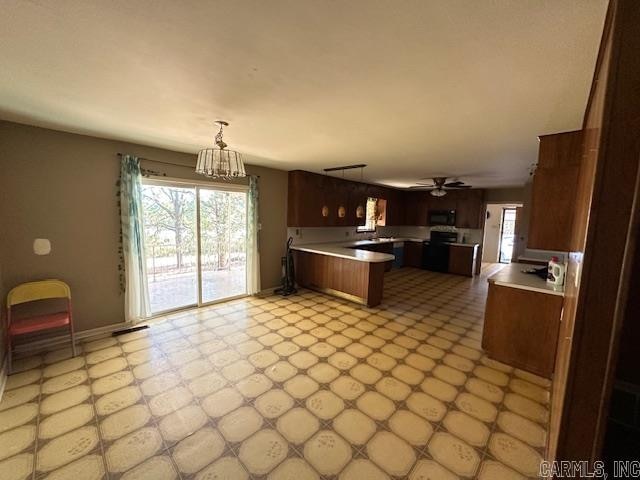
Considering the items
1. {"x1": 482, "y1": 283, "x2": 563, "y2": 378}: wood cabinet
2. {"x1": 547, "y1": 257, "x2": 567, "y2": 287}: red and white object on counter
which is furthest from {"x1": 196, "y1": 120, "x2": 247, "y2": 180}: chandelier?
{"x1": 547, "y1": 257, "x2": 567, "y2": 287}: red and white object on counter

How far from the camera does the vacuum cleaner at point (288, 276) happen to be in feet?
16.2

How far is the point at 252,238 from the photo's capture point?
4.53m

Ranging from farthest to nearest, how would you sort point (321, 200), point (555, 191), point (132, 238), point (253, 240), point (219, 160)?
point (321, 200), point (253, 240), point (132, 238), point (219, 160), point (555, 191)

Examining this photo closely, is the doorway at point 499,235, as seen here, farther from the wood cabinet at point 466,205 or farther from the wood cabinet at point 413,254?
the wood cabinet at point 413,254

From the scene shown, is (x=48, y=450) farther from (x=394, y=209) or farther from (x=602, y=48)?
(x=394, y=209)

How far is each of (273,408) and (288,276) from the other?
305 centimetres

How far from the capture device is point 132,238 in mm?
3236

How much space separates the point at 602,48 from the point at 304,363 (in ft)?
9.79

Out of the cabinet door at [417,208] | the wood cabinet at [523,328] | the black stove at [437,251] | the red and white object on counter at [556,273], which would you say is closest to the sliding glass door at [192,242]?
the wood cabinet at [523,328]

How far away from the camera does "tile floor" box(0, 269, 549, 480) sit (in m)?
1.56

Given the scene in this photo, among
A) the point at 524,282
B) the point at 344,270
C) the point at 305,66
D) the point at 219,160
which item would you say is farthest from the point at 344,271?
the point at 305,66

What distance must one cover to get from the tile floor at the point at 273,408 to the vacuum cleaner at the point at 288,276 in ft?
5.24

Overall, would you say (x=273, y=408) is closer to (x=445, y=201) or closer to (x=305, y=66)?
(x=305, y=66)

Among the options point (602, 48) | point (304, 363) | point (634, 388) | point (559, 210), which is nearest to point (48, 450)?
point (304, 363)
